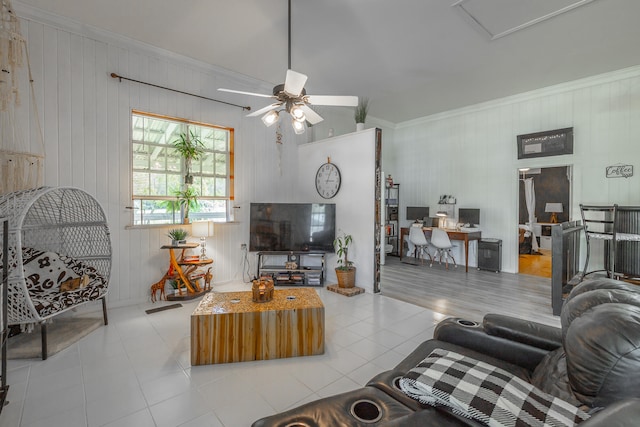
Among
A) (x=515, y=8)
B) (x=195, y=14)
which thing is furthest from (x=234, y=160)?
(x=515, y=8)

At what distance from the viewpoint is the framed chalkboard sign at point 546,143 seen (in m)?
4.79

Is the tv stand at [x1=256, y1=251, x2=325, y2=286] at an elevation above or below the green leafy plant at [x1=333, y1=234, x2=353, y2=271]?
below

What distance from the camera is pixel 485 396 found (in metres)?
0.96

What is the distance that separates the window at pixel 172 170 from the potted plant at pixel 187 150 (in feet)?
0.26

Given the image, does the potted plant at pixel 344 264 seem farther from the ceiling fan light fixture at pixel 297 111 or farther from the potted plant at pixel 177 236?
the ceiling fan light fixture at pixel 297 111

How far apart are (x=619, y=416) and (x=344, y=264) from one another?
3.79 m

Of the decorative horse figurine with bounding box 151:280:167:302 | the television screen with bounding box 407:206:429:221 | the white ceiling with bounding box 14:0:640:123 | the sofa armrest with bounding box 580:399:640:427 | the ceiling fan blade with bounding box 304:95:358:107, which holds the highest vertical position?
the white ceiling with bounding box 14:0:640:123

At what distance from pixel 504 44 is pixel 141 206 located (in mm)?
5023

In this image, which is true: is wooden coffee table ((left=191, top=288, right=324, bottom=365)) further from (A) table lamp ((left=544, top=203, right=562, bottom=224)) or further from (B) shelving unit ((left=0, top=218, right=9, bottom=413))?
(A) table lamp ((left=544, top=203, right=562, bottom=224))

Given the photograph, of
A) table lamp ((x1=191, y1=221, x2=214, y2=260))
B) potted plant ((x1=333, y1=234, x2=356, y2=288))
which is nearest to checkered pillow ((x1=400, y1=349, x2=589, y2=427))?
potted plant ((x1=333, y1=234, x2=356, y2=288))

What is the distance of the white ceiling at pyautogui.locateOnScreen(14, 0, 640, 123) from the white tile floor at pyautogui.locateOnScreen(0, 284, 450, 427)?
3.24m

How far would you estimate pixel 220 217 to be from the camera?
4.48 metres

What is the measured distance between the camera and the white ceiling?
2.92m

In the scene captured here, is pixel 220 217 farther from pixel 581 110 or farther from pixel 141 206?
pixel 581 110
